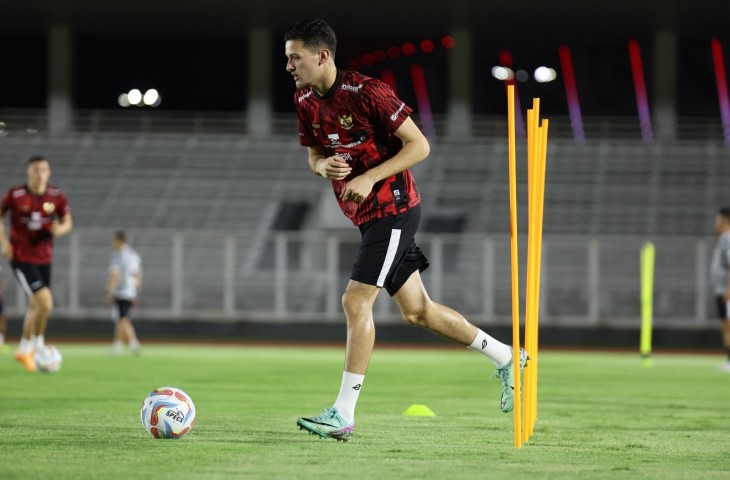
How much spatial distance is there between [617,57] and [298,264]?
14.8 meters

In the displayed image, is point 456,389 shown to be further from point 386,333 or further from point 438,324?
point 386,333

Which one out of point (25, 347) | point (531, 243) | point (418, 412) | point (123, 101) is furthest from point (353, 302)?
point (123, 101)

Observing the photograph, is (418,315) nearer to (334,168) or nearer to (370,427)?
(370,427)

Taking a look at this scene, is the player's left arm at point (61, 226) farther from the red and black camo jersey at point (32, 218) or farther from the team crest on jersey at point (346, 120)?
the team crest on jersey at point (346, 120)

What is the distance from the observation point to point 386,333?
2719 centimetres

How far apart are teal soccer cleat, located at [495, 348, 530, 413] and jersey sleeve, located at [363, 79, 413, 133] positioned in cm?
163

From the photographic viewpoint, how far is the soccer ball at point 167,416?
23.9 feet

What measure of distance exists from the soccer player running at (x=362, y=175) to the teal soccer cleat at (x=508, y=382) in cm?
2

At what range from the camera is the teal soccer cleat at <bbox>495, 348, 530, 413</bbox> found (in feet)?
25.9

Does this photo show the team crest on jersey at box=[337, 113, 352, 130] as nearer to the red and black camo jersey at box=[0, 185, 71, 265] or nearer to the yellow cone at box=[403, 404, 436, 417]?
the yellow cone at box=[403, 404, 436, 417]

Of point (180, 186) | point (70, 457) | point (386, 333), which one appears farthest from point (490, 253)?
point (70, 457)

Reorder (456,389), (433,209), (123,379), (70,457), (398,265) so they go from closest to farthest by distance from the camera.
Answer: (70,457)
(398,265)
(456,389)
(123,379)
(433,209)

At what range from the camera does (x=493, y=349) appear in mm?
7961

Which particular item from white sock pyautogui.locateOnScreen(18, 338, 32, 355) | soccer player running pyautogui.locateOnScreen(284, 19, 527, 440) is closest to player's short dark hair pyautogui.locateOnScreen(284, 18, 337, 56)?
soccer player running pyautogui.locateOnScreen(284, 19, 527, 440)
